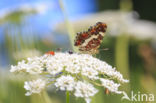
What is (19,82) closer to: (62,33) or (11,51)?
(11,51)

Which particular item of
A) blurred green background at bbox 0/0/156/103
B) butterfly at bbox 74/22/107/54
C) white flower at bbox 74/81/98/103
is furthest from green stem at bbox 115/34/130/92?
white flower at bbox 74/81/98/103

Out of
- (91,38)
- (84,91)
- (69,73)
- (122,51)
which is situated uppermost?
(122,51)

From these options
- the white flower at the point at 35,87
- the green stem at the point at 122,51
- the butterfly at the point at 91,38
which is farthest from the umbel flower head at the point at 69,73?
the green stem at the point at 122,51

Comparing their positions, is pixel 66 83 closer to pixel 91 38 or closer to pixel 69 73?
pixel 69 73

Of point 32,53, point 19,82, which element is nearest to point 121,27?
point 32,53

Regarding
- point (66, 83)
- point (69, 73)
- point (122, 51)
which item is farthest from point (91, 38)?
point (122, 51)

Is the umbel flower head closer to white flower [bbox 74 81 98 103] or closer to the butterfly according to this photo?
white flower [bbox 74 81 98 103]
